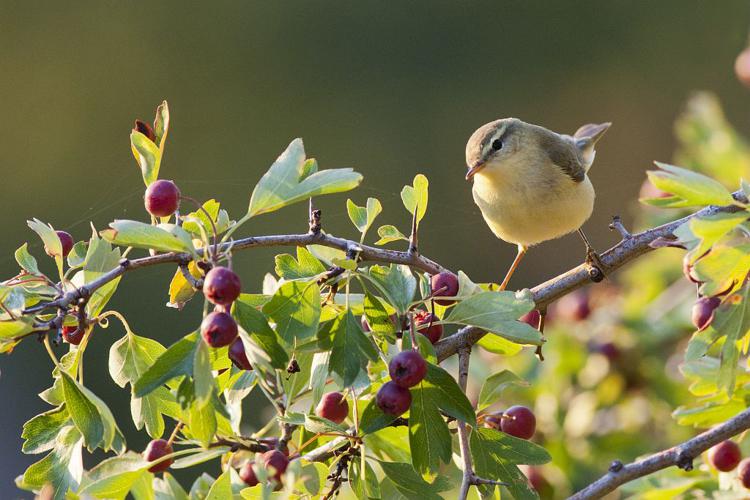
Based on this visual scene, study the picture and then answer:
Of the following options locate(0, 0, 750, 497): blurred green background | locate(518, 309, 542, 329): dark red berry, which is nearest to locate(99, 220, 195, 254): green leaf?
locate(518, 309, 542, 329): dark red berry

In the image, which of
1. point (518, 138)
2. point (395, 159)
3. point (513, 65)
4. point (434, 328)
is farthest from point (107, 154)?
point (434, 328)

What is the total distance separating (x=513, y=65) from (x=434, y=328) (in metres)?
8.65

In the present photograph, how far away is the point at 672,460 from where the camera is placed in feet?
5.04

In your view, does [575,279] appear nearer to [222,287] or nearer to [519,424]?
[519,424]

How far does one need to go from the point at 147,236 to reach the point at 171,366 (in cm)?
18

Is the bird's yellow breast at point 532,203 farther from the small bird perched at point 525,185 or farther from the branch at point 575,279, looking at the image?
the branch at point 575,279

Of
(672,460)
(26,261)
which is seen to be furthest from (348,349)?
(672,460)

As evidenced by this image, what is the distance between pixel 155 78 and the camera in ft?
30.6

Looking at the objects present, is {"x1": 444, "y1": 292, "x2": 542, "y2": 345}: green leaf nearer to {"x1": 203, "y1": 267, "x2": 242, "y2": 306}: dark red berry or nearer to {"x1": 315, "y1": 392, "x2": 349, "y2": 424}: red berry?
{"x1": 315, "y1": 392, "x2": 349, "y2": 424}: red berry

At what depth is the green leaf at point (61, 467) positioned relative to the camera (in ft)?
4.43

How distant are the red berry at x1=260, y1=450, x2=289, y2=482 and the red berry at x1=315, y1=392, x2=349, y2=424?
15 centimetres

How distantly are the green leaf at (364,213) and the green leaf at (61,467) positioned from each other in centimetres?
55

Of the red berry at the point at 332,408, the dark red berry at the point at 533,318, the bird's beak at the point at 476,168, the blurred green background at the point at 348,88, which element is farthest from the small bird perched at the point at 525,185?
the blurred green background at the point at 348,88

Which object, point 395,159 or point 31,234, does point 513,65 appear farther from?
point 31,234
